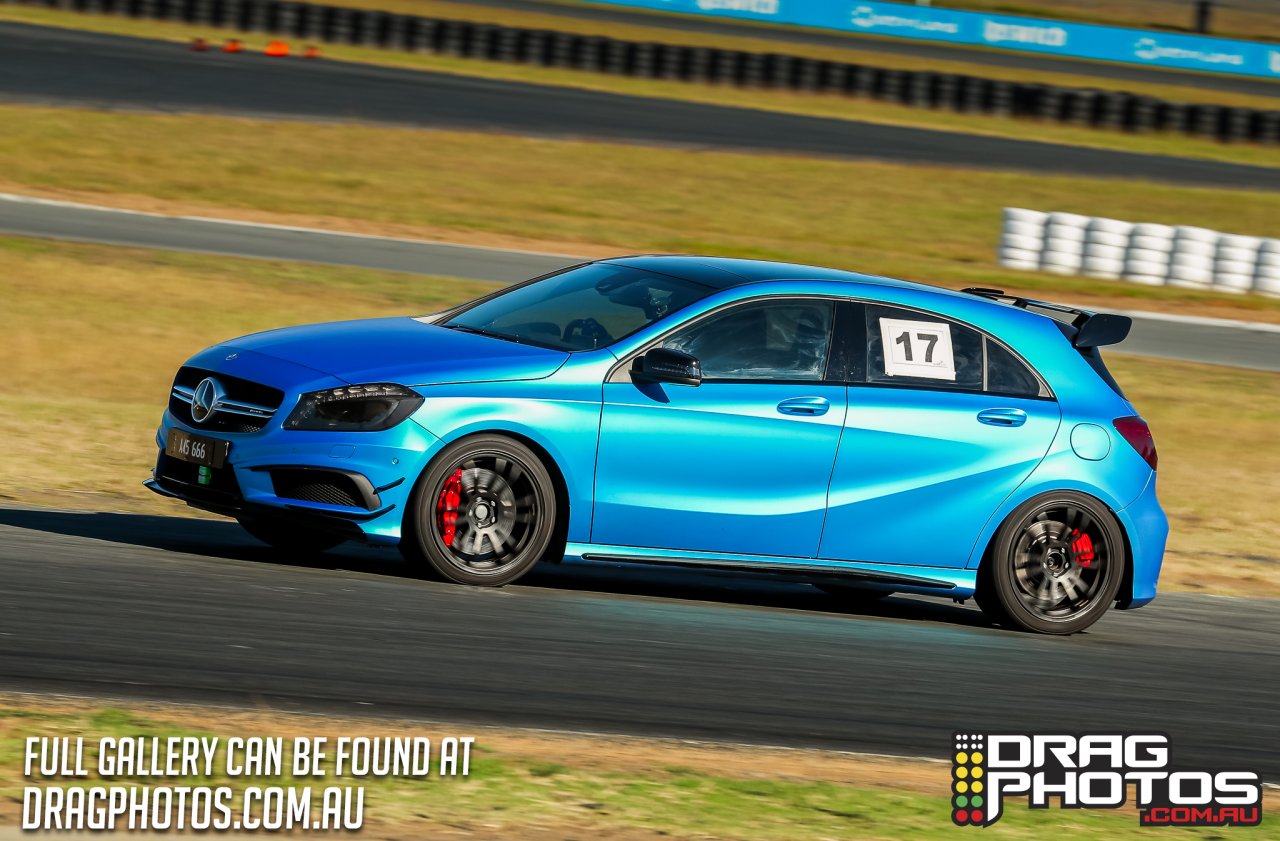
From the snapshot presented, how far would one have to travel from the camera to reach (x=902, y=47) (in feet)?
183

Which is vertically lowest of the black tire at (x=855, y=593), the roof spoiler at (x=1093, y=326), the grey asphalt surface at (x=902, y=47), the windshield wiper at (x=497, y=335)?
the black tire at (x=855, y=593)

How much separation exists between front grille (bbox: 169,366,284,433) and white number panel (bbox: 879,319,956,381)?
289 cm

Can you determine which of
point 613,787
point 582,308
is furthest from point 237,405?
point 613,787

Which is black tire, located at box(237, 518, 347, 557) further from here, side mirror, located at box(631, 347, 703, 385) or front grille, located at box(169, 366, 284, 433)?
side mirror, located at box(631, 347, 703, 385)

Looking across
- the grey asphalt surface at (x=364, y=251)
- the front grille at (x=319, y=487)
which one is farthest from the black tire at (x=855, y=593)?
the grey asphalt surface at (x=364, y=251)

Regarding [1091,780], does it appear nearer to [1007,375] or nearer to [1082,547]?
[1082,547]

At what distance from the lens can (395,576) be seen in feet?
27.0

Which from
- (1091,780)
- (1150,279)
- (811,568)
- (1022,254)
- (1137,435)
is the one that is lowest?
(1091,780)

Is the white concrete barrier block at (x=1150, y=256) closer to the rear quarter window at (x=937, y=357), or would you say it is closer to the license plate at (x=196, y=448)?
the rear quarter window at (x=937, y=357)

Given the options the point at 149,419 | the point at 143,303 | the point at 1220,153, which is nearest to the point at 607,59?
the point at 1220,153

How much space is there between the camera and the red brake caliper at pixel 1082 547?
29.4 ft

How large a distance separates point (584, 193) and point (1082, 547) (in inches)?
693

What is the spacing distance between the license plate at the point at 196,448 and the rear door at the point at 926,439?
276cm

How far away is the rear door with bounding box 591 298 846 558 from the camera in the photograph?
8.12 m
